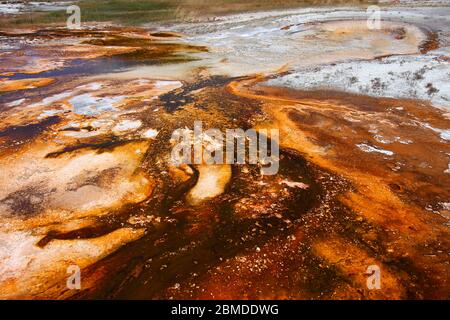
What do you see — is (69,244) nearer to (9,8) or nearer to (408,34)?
(408,34)

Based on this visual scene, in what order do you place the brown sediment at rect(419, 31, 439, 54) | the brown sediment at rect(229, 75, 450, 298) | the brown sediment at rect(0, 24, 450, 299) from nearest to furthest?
the brown sediment at rect(0, 24, 450, 299) < the brown sediment at rect(229, 75, 450, 298) < the brown sediment at rect(419, 31, 439, 54)

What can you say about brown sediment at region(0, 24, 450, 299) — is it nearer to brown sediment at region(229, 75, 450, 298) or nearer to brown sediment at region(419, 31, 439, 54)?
brown sediment at region(229, 75, 450, 298)

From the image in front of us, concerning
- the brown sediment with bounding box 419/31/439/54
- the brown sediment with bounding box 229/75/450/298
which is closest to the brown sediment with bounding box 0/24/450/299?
the brown sediment with bounding box 229/75/450/298

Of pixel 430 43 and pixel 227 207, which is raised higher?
pixel 430 43

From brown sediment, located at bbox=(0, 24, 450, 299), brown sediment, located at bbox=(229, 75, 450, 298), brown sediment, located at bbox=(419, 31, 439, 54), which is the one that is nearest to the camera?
brown sediment, located at bbox=(0, 24, 450, 299)

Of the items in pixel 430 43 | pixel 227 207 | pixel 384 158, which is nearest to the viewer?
pixel 227 207

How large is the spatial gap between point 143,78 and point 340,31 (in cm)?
1105

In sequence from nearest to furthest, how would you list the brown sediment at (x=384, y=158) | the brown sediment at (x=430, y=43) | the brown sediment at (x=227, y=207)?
the brown sediment at (x=227, y=207)
the brown sediment at (x=384, y=158)
the brown sediment at (x=430, y=43)

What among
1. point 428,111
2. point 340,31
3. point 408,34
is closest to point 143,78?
point 428,111

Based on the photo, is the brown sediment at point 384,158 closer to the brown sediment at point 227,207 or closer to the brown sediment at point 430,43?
the brown sediment at point 227,207

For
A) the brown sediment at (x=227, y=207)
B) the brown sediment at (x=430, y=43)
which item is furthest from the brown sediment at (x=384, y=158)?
the brown sediment at (x=430, y=43)

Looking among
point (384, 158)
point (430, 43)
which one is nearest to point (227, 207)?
point (384, 158)

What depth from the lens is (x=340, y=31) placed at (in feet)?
59.0

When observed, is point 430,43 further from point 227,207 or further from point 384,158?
point 227,207
